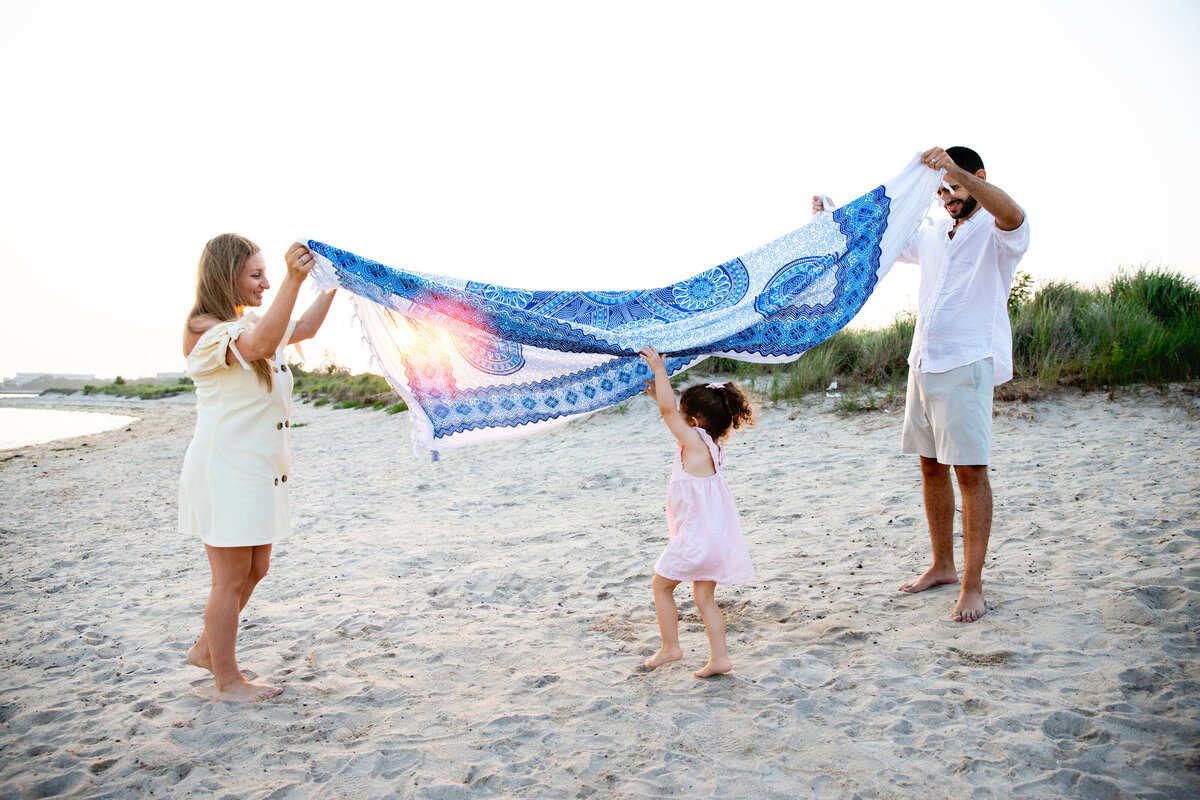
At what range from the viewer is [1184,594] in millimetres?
3439

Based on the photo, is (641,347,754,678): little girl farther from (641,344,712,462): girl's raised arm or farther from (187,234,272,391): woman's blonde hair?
(187,234,272,391): woman's blonde hair

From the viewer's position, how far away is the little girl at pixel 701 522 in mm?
3100

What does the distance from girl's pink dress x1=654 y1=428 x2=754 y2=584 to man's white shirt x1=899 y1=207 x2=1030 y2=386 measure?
1415 millimetres

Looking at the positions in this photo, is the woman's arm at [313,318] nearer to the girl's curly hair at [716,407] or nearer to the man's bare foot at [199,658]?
the man's bare foot at [199,658]

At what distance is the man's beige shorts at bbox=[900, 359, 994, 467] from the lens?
349 cm

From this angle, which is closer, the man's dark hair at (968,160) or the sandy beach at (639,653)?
the sandy beach at (639,653)

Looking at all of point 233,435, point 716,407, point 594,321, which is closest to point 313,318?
point 233,435

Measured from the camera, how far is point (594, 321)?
142 inches

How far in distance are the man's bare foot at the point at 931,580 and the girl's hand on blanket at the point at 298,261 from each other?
141 inches

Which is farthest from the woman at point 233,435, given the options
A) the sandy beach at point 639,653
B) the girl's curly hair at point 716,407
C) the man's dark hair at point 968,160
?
the man's dark hair at point 968,160

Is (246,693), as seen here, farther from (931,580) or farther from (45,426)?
(45,426)

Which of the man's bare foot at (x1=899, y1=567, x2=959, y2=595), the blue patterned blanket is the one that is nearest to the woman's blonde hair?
the blue patterned blanket

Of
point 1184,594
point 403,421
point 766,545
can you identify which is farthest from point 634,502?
point 403,421

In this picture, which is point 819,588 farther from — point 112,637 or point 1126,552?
point 112,637
